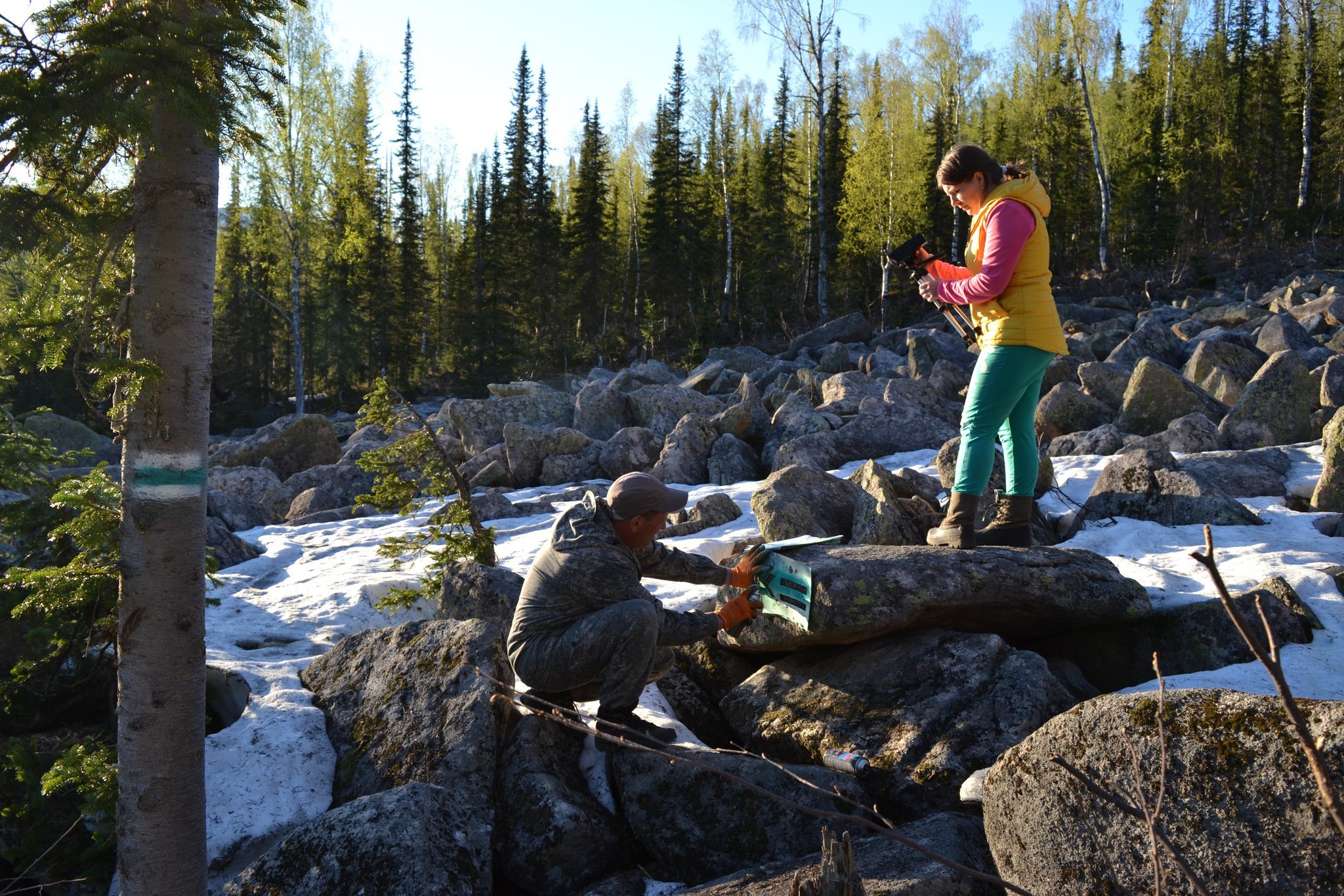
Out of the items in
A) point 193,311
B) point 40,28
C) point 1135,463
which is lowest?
point 1135,463

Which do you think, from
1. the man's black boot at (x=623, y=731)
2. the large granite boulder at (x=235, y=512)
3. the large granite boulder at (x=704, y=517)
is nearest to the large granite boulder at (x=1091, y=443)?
the large granite boulder at (x=704, y=517)

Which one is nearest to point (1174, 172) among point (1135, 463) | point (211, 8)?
point (1135, 463)

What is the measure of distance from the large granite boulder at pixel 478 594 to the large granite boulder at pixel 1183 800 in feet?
10.2

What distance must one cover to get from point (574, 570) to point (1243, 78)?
3892 cm

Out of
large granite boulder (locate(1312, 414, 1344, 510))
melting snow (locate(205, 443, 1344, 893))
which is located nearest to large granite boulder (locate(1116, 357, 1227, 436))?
melting snow (locate(205, 443, 1344, 893))

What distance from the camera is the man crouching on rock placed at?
3691 millimetres

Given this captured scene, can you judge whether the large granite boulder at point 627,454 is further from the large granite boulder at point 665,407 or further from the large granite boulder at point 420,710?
the large granite boulder at point 420,710

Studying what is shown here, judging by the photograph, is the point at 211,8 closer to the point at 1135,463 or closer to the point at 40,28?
the point at 40,28

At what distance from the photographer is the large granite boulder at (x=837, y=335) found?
22.2 m

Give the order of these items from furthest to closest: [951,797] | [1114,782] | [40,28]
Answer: [951,797], [40,28], [1114,782]

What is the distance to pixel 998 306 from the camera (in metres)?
4.12

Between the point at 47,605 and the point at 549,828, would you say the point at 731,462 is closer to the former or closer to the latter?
the point at 549,828

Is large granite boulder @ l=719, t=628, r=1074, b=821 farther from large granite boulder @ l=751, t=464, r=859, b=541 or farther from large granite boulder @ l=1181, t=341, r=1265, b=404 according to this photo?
large granite boulder @ l=1181, t=341, r=1265, b=404

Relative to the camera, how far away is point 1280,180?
3269 centimetres
